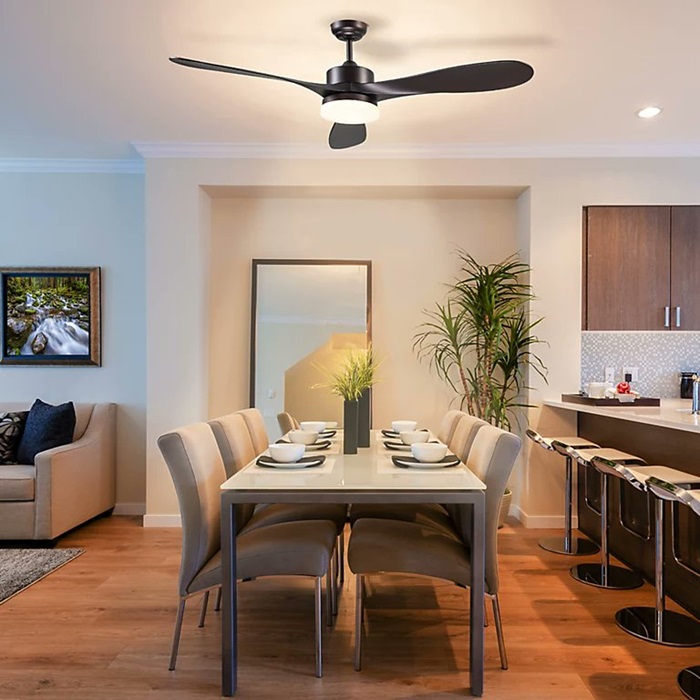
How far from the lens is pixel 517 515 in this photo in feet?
15.7

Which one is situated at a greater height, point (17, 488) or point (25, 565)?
point (17, 488)

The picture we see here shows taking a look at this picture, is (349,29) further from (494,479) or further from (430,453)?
(494,479)

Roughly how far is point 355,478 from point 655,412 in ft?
6.58

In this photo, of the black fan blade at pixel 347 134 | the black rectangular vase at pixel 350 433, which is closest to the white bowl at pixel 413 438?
the black rectangular vase at pixel 350 433

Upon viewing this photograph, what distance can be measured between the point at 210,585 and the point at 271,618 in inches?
27.3

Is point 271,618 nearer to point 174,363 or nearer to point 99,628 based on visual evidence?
point 99,628

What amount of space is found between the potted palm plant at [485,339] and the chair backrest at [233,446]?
1.93 m

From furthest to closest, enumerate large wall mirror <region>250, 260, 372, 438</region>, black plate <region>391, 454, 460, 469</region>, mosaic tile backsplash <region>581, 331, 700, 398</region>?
large wall mirror <region>250, 260, 372, 438</region>
mosaic tile backsplash <region>581, 331, 700, 398</region>
black plate <region>391, 454, 460, 469</region>

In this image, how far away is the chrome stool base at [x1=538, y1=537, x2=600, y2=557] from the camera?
4.00 m

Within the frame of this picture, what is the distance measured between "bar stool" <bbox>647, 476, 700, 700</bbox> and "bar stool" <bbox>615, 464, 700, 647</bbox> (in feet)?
0.06

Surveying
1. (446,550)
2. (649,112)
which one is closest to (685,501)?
(446,550)

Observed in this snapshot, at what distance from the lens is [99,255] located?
5.04m

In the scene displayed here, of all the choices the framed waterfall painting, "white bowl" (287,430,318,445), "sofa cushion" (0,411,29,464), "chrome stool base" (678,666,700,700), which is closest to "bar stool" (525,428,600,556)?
"chrome stool base" (678,666,700,700)

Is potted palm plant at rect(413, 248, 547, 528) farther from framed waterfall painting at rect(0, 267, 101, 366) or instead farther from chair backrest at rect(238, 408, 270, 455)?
framed waterfall painting at rect(0, 267, 101, 366)
